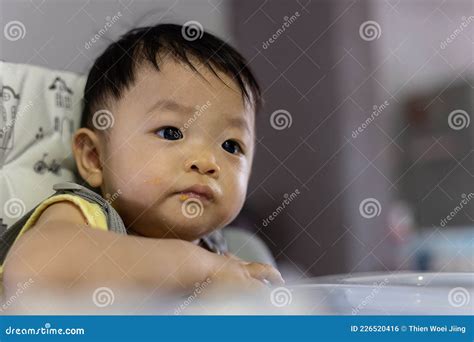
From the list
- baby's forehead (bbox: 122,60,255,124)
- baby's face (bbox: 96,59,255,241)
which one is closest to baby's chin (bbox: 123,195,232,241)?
baby's face (bbox: 96,59,255,241)

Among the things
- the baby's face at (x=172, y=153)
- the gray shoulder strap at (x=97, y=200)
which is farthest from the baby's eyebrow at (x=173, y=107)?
the gray shoulder strap at (x=97, y=200)

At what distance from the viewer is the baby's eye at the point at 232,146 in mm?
646

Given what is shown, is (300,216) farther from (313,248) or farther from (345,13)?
(345,13)

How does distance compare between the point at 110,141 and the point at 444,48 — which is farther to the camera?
the point at 444,48

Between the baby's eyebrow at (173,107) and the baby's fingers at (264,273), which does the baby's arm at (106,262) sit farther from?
the baby's eyebrow at (173,107)

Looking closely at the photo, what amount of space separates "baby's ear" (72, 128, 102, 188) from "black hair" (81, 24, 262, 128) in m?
0.02

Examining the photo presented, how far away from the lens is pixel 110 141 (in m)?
0.65

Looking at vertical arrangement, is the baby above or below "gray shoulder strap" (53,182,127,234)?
above

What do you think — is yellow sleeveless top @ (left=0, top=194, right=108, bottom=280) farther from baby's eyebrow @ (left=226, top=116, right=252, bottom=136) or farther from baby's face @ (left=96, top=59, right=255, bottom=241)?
baby's eyebrow @ (left=226, top=116, right=252, bottom=136)

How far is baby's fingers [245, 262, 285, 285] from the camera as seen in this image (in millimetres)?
558

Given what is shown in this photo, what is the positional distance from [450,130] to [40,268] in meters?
0.62

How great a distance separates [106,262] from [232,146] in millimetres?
207

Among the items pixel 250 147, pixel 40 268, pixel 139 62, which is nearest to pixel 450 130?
pixel 250 147

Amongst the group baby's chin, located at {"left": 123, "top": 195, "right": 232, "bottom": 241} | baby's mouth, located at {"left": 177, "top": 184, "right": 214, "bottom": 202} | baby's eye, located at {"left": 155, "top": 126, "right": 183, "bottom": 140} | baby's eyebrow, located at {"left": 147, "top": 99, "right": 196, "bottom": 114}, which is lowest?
baby's chin, located at {"left": 123, "top": 195, "right": 232, "bottom": 241}
